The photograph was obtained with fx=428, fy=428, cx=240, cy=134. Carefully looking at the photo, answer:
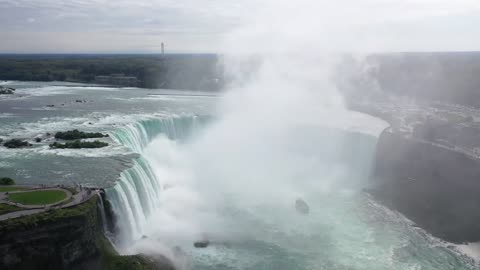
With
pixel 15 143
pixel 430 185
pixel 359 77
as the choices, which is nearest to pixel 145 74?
pixel 359 77

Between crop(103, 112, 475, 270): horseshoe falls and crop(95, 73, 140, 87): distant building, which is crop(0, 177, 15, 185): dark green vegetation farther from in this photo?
crop(95, 73, 140, 87): distant building

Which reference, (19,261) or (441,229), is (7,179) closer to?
(19,261)

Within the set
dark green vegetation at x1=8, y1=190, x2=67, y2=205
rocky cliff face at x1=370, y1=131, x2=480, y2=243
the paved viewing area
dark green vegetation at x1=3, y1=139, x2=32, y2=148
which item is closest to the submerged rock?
rocky cliff face at x1=370, y1=131, x2=480, y2=243

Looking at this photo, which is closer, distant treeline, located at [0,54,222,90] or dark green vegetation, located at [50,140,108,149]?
dark green vegetation, located at [50,140,108,149]

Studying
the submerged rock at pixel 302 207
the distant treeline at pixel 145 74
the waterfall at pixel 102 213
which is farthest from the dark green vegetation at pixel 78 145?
the distant treeline at pixel 145 74

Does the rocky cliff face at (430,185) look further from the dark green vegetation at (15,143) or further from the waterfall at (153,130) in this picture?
the dark green vegetation at (15,143)

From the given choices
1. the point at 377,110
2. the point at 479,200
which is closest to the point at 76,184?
the point at 479,200
